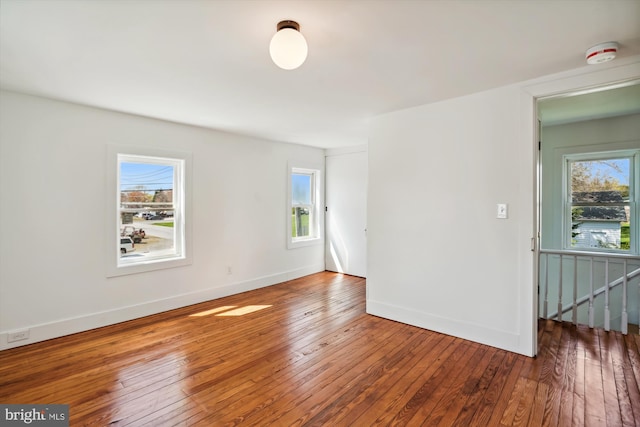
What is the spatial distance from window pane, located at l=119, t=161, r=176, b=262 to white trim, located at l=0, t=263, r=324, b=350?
0.59 meters

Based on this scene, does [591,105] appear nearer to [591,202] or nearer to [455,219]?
[591,202]

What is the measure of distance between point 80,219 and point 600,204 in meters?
6.39

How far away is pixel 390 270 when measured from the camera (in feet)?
11.6

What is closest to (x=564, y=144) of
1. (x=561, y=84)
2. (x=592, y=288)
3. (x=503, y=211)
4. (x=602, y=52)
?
(x=592, y=288)

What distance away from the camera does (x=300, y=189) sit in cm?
580

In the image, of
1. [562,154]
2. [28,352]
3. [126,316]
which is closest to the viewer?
[28,352]

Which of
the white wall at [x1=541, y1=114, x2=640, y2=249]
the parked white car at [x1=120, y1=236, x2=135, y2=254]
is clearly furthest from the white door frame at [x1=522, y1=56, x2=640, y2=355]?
the parked white car at [x1=120, y1=236, x2=135, y2=254]

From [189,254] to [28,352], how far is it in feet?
5.67

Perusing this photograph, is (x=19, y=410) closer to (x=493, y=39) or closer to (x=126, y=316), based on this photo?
Result: (x=126, y=316)

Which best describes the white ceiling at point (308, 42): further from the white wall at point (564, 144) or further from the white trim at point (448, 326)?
the white wall at point (564, 144)

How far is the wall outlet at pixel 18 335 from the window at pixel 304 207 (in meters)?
3.39

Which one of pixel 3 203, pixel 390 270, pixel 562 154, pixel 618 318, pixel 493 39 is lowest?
pixel 618 318

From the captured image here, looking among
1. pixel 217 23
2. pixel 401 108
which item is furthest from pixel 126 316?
pixel 401 108

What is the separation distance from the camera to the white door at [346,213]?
5.56 meters
